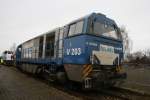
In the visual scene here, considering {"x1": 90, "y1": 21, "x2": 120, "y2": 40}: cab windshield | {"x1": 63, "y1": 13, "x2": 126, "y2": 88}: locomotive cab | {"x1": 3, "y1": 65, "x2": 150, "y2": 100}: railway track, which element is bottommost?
{"x1": 3, "y1": 65, "x2": 150, "y2": 100}: railway track

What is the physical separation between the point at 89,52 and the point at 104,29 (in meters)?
1.74

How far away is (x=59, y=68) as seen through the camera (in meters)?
10.6

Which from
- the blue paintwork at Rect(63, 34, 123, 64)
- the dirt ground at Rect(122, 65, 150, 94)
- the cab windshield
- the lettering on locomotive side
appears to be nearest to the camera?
the blue paintwork at Rect(63, 34, 123, 64)

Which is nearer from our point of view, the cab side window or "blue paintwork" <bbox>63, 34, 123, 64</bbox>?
"blue paintwork" <bbox>63, 34, 123, 64</bbox>

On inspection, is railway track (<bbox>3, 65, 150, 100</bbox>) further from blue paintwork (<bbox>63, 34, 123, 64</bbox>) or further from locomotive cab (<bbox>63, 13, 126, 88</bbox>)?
blue paintwork (<bbox>63, 34, 123, 64</bbox>)

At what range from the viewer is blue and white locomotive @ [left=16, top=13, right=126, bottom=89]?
836 centimetres

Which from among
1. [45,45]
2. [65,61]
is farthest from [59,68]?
[45,45]

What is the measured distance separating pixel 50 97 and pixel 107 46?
3.45 m

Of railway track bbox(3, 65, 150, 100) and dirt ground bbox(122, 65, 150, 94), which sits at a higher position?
dirt ground bbox(122, 65, 150, 94)

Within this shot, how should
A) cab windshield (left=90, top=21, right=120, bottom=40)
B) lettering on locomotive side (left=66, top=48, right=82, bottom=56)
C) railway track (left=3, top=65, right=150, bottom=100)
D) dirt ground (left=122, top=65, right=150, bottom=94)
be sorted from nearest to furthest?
1. railway track (left=3, top=65, right=150, bottom=100)
2. lettering on locomotive side (left=66, top=48, right=82, bottom=56)
3. cab windshield (left=90, top=21, right=120, bottom=40)
4. dirt ground (left=122, top=65, right=150, bottom=94)

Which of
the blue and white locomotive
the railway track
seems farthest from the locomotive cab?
the railway track

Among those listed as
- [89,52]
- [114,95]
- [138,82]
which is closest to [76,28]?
[89,52]

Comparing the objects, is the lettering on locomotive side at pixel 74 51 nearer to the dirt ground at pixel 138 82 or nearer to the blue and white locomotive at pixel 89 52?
the blue and white locomotive at pixel 89 52

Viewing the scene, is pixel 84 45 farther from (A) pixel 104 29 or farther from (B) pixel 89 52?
(A) pixel 104 29
